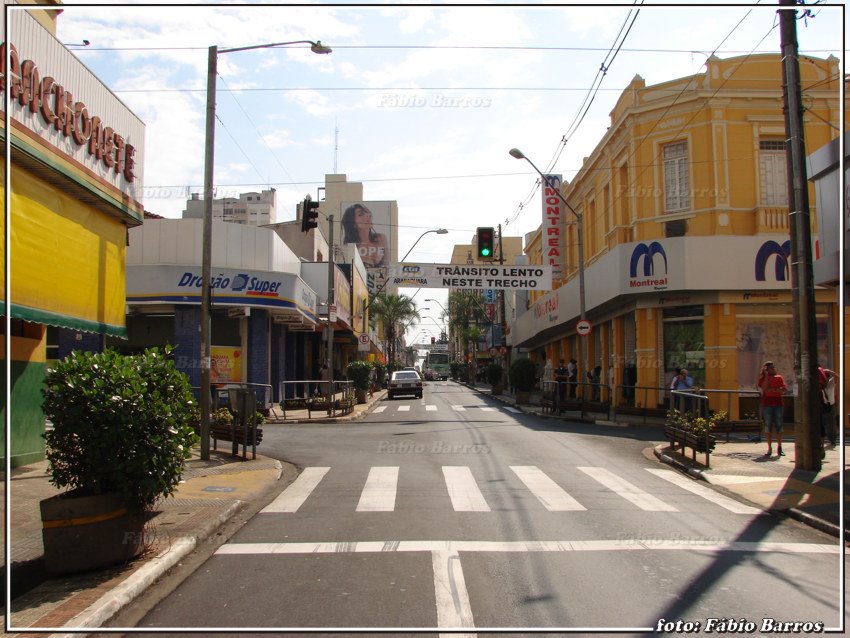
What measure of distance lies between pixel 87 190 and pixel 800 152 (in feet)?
38.8

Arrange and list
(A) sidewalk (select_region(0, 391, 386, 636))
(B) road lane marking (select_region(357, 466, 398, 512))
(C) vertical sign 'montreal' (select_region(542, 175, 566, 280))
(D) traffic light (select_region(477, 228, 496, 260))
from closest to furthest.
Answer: (A) sidewalk (select_region(0, 391, 386, 636)) → (B) road lane marking (select_region(357, 466, 398, 512)) → (D) traffic light (select_region(477, 228, 496, 260)) → (C) vertical sign 'montreal' (select_region(542, 175, 566, 280))

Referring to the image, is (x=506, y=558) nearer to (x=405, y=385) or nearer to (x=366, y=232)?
(x=405, y=385)

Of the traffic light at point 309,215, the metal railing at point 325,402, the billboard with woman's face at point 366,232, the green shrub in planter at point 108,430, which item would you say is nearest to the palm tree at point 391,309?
the metal railing at point 325,402

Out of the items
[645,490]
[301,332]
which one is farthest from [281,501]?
[301,332]

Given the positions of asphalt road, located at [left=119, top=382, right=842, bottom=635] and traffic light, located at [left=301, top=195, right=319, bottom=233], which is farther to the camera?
traffic light, located at [left=301, top=195, right=319, bottom=233]

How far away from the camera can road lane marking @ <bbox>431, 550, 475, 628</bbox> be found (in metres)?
5.17

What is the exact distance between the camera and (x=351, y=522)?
8500 millimetres

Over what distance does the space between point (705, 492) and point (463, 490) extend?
3745mm

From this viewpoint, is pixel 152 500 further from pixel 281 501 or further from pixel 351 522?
pixel 281 501

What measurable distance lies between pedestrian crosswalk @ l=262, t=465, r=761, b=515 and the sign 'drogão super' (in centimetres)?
650

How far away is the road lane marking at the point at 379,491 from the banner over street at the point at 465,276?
60.0 ft

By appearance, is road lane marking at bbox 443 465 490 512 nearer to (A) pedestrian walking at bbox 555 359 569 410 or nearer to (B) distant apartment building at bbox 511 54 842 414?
(B) distant apartment building at bbox 511 54 842 414

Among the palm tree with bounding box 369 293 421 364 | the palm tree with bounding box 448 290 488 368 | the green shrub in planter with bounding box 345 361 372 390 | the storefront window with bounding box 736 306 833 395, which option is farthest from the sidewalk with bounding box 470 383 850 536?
the palm tree with bounding box 448 290 488 368

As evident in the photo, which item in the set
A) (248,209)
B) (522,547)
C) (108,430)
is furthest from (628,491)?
(248,209)
